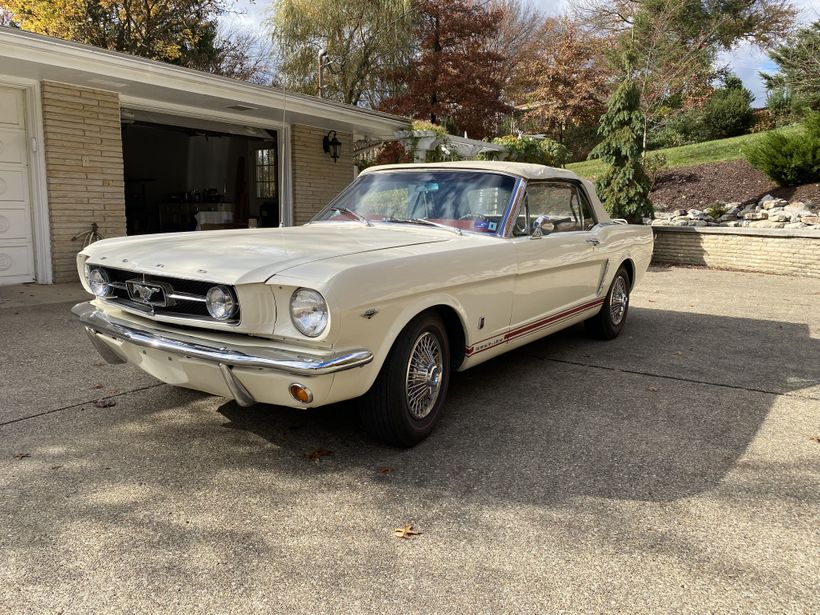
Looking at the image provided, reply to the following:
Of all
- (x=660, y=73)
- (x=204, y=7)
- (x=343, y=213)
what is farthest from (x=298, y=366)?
(x=204, y=7)

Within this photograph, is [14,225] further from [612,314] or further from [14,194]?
[612,314]

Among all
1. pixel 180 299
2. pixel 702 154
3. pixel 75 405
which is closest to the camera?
pixel 180 299

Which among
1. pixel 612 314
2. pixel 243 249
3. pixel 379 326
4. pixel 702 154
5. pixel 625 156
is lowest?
pixel 612 314

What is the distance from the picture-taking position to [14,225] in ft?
27.7

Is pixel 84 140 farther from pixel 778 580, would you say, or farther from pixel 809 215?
pixel 809 215

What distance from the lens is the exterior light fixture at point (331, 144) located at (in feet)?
42.3

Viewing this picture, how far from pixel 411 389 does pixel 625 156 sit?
11212 mm

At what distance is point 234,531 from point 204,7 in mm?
23066

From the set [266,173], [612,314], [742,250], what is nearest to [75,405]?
[612,314]

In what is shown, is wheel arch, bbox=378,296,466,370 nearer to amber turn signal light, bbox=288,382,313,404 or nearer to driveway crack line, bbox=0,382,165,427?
amber turn signal light, bbox=288,382,313,404

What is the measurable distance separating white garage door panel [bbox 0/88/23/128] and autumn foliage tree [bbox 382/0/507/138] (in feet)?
42.8

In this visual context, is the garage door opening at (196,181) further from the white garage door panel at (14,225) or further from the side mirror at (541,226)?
the side mirror at (541,226)

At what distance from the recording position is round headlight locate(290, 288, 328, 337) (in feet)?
9.23

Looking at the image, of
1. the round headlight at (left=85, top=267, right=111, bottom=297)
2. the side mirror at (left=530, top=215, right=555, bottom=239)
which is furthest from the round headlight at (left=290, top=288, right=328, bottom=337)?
the side mirror at (left=530, top=215, right=555, bottom=239)
